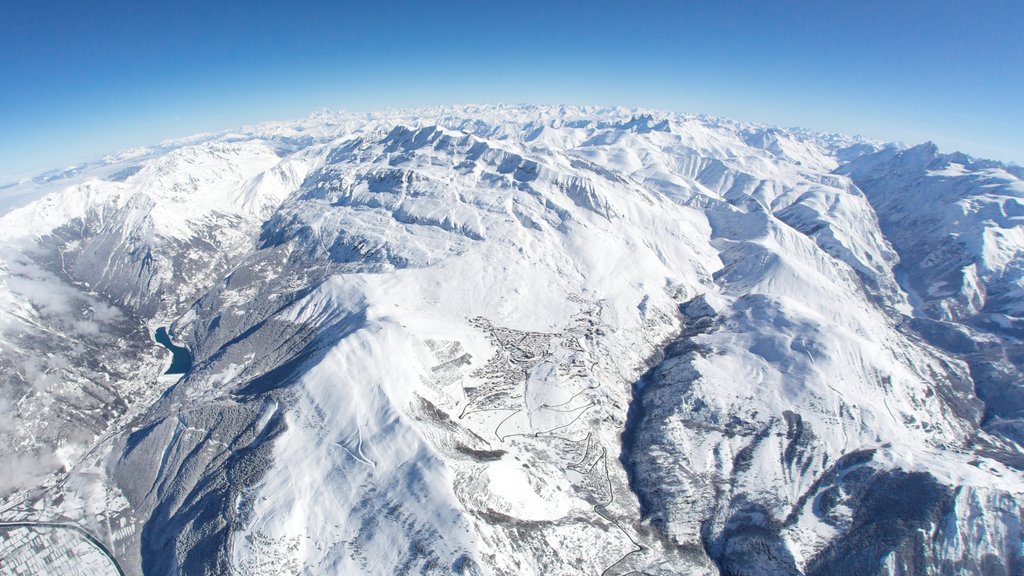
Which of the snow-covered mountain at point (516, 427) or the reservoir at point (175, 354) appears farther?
the reservoir at point (175, 354)

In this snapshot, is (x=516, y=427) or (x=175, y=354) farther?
(x=175, y=354)

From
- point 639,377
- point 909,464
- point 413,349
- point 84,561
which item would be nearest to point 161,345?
point 84,561

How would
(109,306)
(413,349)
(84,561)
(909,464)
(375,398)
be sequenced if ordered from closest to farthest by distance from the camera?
(84,561), (909,464), (375,398), (413,349), (109,306)

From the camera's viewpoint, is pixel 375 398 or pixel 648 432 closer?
pixel 375 398

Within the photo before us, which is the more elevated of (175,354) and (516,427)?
(516,427)

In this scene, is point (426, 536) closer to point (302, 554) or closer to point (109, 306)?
point (302, 554)

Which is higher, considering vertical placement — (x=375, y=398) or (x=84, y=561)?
(x=375, y=398)

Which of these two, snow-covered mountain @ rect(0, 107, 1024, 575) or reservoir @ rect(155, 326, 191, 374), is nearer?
snow-covered mountain @ rect(0, 107, 1024, 575)

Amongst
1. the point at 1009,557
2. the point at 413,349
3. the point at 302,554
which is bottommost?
the point at 1009,557
